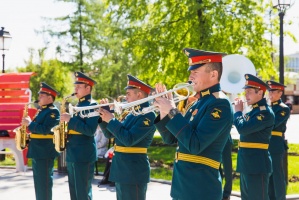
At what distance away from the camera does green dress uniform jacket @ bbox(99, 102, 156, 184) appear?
16.6ft

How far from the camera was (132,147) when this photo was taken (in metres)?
5.31

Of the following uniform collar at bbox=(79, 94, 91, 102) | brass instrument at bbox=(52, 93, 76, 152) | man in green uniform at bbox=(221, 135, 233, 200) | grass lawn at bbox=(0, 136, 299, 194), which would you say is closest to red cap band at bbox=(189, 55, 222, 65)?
uniform collar at bbox=(79, 94, 91, 102)

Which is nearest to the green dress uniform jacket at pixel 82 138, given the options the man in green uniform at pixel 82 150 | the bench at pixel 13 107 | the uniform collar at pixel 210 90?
the man in green uniform at pixel 82 150

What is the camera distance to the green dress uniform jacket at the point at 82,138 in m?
6.22

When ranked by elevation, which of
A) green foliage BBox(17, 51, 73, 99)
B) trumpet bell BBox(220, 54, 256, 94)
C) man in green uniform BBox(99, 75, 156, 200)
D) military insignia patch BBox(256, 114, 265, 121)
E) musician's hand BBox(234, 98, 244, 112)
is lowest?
man in green uniform BBox(99, 75, 156, 200)

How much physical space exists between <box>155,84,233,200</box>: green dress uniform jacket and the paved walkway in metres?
4.77

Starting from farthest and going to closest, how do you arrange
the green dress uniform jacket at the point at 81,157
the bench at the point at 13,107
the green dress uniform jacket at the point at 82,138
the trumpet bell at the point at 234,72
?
1. the bench at the point at 13,107
2. the trumpet bell at the point at 234,72
3. the green dress uniform jacket at the point at 81,157
4. the green dress uniform jacket at the point at 82,138

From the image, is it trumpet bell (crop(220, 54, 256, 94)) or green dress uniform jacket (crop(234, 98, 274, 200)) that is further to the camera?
trumpet bell (crop(220, 54, 256, 94))

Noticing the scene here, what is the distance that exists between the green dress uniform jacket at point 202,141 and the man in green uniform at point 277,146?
370 centimetres

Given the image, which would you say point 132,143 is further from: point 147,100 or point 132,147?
point 147,100

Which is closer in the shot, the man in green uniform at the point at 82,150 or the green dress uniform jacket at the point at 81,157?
the man in green uniform at the point at 82,150

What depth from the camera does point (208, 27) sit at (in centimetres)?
1756

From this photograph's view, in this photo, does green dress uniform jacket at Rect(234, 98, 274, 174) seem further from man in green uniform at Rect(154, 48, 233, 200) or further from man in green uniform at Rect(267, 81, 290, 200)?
man in green uniform at Rect(154, 48, 233, 200)

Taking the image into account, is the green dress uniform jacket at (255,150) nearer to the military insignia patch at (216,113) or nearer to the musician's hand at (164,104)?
the military insignia patch at (216,113)
